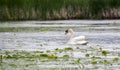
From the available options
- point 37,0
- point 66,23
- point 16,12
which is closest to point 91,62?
point 66,23

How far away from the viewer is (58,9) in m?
38.4

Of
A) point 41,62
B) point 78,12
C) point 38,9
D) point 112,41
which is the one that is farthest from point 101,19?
point 41,62

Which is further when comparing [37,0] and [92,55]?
[37,0]

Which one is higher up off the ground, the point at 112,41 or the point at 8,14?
the point at 112,41

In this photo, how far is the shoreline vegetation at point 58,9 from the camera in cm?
3791

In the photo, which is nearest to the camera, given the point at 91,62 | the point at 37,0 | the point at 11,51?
the point at 91,62

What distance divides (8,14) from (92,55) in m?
22.6

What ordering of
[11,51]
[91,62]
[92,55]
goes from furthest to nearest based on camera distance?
[11,51], [92,55], [91,62]

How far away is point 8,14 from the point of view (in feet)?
125

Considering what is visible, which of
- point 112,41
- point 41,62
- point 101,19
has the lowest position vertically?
point 101,19

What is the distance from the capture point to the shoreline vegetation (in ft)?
124

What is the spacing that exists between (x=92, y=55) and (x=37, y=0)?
2596 centimetres

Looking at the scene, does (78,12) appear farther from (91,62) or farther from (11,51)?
(91,62)

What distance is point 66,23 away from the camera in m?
35.8
